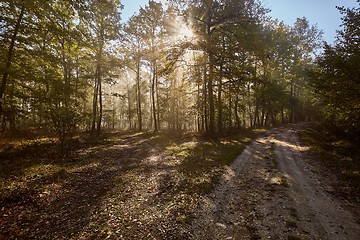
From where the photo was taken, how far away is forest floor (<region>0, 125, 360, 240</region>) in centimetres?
557

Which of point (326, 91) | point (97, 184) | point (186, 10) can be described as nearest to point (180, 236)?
point (97, 184)

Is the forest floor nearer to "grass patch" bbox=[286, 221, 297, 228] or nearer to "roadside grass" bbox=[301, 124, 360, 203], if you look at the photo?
"grass patch" bbox=[286, 221, 297, 228]

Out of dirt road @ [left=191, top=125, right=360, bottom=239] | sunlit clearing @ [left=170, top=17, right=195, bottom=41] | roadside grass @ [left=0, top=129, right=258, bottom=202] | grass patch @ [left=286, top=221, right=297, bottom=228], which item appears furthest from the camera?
sunlit clearing @ [left=170, top=17, right=195, bottom=41]

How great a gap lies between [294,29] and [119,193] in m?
43.8

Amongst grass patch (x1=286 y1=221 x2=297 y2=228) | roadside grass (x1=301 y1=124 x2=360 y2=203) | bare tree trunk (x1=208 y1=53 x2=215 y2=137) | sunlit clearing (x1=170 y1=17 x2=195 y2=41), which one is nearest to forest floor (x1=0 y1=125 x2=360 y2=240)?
grass patch (x1=286 y1=221 x2=297 y2=228)

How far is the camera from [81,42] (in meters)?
8.88

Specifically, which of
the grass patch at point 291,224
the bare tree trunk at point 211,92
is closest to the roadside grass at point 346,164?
the grass patch at point 291,224

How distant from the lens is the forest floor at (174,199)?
18.3ft

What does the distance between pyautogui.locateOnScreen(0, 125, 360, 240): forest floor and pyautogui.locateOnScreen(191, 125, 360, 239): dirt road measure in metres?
0.03

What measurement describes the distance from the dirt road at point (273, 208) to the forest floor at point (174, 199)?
30 mm

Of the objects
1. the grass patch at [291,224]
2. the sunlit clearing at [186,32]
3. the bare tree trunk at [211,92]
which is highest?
the sunlit clearing at [186,32]

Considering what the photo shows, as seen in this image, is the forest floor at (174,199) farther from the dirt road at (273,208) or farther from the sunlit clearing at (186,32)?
the sunlit clearing at (186,32)

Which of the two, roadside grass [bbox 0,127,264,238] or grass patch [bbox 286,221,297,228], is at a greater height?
roadside grass [bbox 0,127,264,238]

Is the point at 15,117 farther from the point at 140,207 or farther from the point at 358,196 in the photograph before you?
the point at 358,196
